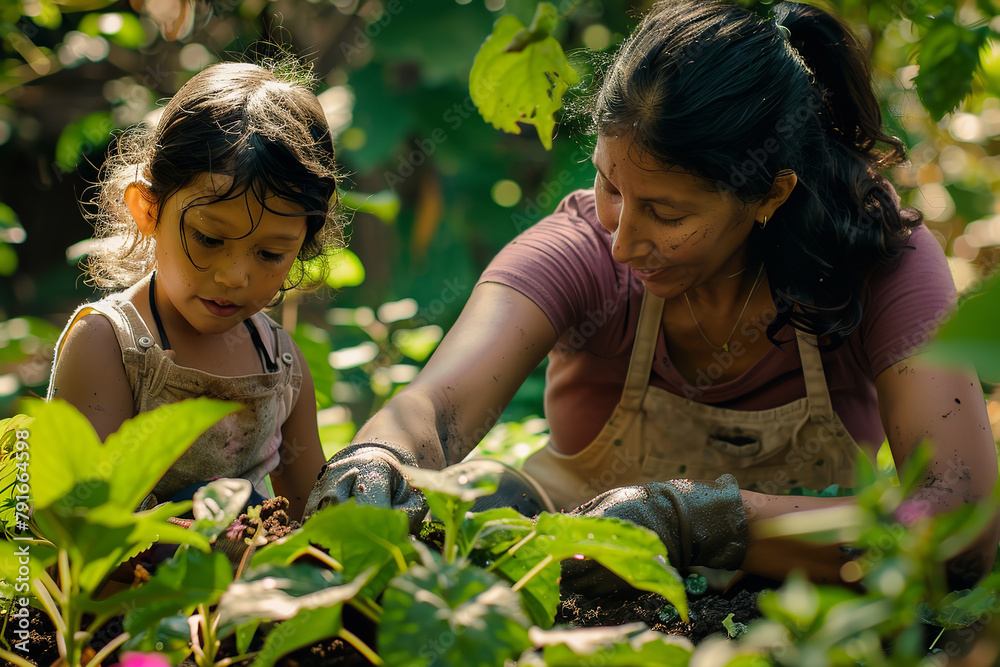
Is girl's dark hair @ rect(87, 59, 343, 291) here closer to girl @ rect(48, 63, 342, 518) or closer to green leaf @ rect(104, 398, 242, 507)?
girl @ rect(48, 63, 342, 518)

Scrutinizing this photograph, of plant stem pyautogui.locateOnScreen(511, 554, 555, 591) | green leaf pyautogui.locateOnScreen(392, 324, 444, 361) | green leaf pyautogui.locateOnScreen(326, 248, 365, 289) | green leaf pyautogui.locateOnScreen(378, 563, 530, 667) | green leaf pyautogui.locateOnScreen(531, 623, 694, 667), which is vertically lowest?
green leaf pyautogui.locateOnScreen(392, 324, 444, 361)

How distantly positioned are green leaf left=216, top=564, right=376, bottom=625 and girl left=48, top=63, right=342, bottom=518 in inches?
24.3

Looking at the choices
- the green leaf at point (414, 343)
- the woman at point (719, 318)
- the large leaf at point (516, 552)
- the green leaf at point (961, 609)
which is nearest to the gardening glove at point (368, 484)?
the woman at point (719, 318)

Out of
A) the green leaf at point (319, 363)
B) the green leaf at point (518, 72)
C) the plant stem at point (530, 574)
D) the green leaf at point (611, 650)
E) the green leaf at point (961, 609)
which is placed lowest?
the green leaf at point (319, 363)

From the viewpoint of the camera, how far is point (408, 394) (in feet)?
3.61

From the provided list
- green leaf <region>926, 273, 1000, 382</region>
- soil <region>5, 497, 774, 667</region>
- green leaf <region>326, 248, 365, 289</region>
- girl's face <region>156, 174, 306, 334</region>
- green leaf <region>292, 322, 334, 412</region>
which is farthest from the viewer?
green leaf <region>326, 248, 365, 289</region>

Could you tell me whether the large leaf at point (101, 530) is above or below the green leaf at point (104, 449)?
below

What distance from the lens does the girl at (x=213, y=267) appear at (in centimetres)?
104

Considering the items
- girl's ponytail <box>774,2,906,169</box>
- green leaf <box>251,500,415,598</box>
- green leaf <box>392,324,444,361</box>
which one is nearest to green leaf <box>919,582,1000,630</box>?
green leaf <box>251,500,415,598</box>

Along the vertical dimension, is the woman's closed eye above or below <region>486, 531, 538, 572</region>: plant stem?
above

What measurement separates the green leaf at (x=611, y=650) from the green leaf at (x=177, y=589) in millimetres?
210

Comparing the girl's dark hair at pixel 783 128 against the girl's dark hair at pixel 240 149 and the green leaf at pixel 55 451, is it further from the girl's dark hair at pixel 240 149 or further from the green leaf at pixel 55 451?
the green leaf at pixel 55 451

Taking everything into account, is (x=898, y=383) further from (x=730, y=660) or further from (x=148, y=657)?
(x=148, y=657)

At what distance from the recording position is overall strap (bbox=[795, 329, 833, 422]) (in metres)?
1.29
